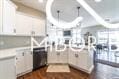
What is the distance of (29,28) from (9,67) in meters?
2.73

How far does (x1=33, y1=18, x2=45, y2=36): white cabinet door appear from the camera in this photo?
530 centimetres

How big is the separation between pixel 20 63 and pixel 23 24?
4.75ft

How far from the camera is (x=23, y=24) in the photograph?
4609 mm

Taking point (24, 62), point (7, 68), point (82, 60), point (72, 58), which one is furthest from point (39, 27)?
point (7, 68)

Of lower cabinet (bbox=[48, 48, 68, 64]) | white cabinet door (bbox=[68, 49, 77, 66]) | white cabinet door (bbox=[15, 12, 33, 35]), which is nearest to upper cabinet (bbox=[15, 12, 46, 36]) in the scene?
white cabinet door (bbox=[15, 12, 33, 35])

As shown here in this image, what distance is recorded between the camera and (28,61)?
4.46 m

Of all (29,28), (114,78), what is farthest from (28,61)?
(114,78)

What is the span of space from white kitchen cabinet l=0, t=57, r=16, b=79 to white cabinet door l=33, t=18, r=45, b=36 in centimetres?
294

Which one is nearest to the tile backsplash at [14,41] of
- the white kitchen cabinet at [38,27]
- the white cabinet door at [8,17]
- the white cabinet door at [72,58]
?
the white kitchen cabinet at [38,27]

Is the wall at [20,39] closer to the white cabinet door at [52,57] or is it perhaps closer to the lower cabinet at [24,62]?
the lower cabinet at [24,62]

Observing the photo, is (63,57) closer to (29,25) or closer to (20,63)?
(29,25)

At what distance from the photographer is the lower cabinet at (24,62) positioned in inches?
156

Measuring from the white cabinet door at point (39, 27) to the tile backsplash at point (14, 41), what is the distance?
445mm

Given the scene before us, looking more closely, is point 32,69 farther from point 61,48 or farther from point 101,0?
point 101,0
